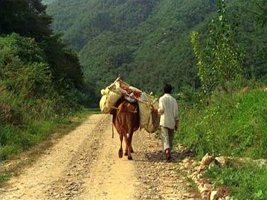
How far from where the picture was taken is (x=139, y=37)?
151m

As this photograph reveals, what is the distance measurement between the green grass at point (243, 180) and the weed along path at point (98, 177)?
549mm

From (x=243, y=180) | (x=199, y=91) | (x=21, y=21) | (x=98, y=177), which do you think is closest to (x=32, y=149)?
(x=98, y=177)

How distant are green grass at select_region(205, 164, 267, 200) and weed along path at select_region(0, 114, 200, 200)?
0.55 m

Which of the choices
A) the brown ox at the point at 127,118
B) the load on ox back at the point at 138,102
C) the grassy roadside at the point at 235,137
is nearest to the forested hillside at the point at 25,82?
the load on ox back at the point at 138,102

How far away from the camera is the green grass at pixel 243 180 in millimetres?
8156

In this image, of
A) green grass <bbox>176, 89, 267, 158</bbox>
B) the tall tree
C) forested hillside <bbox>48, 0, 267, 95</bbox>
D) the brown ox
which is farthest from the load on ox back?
forested hillside <bbox>48, 0, 267, 95</bbox>

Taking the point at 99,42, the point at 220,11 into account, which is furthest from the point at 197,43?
the point at 99,42

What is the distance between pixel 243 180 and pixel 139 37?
5641 inches

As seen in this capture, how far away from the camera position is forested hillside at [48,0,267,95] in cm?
9625

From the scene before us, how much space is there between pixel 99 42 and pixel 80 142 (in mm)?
132471

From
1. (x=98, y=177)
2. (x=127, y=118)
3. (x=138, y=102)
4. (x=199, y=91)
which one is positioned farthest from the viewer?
(x=199, y=91)

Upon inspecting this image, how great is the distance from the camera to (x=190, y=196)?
930cm

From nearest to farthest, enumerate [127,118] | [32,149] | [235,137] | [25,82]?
[235,137] → [127,118] → [32,149] → [25,82]

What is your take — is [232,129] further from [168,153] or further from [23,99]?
[23,99]
